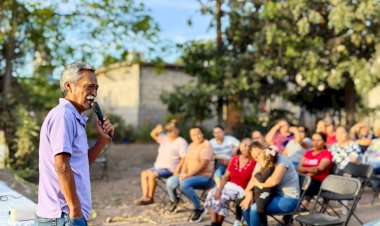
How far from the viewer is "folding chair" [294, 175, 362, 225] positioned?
5398mm

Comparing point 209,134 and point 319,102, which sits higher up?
point 319,102

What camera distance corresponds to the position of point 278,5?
14500 millimetres

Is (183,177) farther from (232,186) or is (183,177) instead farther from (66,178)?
(66,178)

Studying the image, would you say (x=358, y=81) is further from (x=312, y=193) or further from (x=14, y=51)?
(x=14, y=51)

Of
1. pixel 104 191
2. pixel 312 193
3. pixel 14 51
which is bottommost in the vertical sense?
pixel 104 191

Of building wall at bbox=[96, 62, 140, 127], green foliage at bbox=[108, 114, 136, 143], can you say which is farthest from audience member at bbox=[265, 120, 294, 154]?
building wall at bbox=[96, 62, 140, 127]

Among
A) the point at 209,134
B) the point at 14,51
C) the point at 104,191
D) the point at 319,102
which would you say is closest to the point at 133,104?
the point at 209,134

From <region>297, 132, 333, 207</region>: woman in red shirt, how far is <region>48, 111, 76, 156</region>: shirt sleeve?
5.12 meters

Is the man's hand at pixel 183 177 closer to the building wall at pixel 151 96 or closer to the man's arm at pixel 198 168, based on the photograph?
the man's arm at pixel 198 168

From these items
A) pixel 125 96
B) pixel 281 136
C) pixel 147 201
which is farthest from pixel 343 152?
pixel 125 96

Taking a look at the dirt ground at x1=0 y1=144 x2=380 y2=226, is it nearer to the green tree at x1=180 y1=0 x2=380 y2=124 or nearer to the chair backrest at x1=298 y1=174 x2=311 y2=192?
the chair backrest at x1=298 y1=174 x2=311 y2=192

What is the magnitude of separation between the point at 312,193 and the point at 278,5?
846cm

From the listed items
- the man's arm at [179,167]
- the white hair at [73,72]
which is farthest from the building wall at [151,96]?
the white hair at [73,72]

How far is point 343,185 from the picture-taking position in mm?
6012
